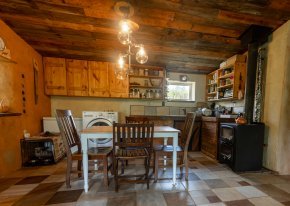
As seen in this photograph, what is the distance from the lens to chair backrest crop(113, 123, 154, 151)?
5.54 ft

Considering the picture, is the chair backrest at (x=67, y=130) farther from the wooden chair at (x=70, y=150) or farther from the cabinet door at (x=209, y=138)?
the cabinet door at (x=209, y=138)

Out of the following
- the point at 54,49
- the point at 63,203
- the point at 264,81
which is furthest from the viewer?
the point at 54,49

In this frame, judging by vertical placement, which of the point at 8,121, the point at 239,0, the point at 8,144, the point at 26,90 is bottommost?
the point at 8,144

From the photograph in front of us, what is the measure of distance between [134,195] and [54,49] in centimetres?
325

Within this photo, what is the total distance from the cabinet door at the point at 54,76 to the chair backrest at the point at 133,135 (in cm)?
241

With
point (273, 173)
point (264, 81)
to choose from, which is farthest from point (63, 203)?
point (264, 81)

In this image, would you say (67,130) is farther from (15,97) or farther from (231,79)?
(231,79)

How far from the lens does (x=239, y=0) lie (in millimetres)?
1815

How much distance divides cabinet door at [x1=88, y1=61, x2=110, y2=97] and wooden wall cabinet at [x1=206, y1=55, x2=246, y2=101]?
286cm

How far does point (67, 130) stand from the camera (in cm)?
198

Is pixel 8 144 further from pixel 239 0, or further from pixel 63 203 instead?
pixel 239 0

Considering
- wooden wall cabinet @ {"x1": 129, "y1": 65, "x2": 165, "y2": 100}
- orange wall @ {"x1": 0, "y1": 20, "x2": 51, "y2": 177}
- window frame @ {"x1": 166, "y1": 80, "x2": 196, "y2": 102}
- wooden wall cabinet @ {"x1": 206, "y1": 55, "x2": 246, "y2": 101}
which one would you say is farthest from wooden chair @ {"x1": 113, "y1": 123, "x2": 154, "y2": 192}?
window frame @ {"x1": 166, "y1": 80, "x2": 196, "y2": 102}

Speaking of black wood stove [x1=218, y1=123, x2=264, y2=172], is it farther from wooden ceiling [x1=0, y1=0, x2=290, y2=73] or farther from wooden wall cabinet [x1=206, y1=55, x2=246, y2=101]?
wooden ceiling [x1=0, y1=0, x2=290, y2=73]

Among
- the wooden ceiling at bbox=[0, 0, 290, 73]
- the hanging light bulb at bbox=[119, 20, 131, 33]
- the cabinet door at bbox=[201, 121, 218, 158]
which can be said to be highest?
the wooden ceiling at bbox=[0, 0, 290, 73]
